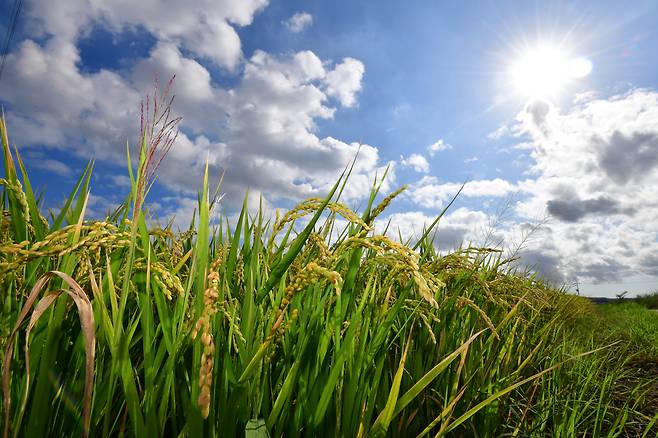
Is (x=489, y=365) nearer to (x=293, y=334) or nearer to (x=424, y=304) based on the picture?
(x=424, y=304)

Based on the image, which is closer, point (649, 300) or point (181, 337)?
point (181, 337)

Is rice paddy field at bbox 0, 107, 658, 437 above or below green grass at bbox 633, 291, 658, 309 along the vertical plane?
below

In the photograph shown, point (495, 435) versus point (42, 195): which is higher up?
point (42, 195)

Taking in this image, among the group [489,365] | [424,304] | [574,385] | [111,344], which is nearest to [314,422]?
[111,344]

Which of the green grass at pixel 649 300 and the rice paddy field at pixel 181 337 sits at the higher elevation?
the green grass at pixel 649 300

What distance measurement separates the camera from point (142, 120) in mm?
1273

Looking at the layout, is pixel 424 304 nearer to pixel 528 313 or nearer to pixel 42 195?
pixel 42 195

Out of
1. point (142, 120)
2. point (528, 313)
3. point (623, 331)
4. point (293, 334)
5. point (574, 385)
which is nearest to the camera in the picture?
point (142, 120)

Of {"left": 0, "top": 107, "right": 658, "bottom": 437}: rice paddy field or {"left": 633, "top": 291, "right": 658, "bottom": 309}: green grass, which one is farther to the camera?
{"left": 633, "top": 291, "right": 658, "bottom": 309}: green grass

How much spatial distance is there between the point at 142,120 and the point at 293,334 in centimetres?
86

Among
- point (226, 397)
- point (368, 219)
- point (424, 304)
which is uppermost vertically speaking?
point (368, 219)

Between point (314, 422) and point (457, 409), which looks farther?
point (457, 409)

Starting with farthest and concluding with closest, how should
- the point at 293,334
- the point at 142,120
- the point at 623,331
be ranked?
1. the point at 623,331
2. the point at 293,334
3. the point at 142,120

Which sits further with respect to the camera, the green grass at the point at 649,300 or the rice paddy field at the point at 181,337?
the green grass at the point at 649,300
